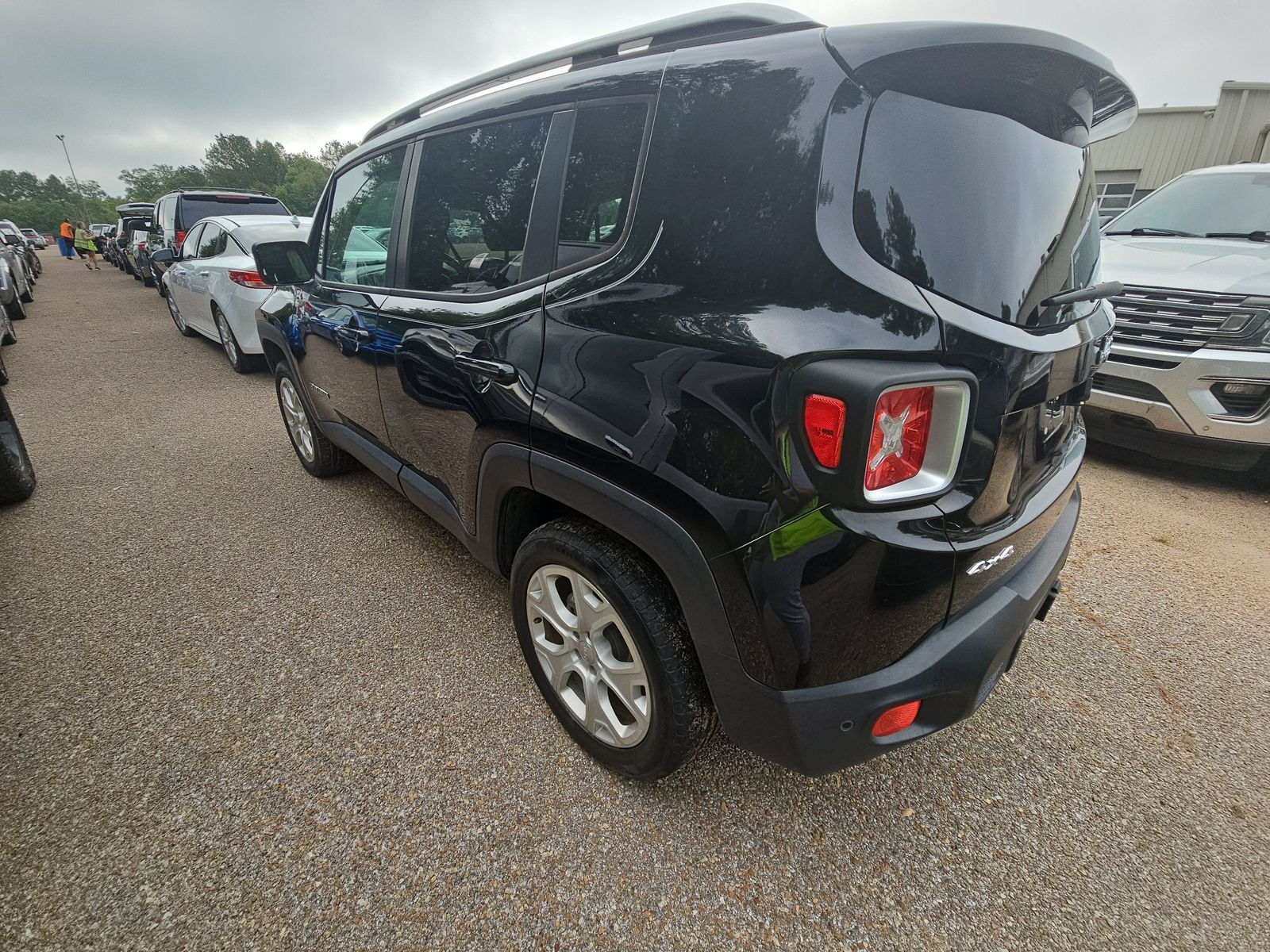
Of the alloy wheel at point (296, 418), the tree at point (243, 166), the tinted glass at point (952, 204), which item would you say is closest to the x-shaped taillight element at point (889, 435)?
the tinted glass at point (952, 204)

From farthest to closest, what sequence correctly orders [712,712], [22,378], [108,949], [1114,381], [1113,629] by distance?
[22,378]
[1114,381]
[1113,629]
[712,712]
[108,949]

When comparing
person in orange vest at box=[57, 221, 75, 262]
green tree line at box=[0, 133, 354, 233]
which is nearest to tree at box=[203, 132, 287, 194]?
green tree line at box=[0, 133, 354, 233]

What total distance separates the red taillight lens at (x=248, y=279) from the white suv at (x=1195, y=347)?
22.5ft

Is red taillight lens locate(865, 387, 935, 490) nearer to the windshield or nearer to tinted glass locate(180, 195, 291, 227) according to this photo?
the windshield

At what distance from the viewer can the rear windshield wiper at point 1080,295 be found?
1.24 metres

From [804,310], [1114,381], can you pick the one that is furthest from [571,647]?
[1114,381]

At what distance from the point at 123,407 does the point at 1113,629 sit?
7368 millimetres

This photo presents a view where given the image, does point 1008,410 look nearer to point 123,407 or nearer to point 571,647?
point 571,647

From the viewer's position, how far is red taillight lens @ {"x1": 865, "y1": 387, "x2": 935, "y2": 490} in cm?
105

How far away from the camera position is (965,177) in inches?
44.0

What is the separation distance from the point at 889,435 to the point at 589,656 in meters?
1.03

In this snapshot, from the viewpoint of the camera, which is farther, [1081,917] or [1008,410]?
[1081,917]

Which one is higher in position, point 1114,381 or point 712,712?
point 1114,381

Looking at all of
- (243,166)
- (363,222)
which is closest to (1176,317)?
(363,222)
